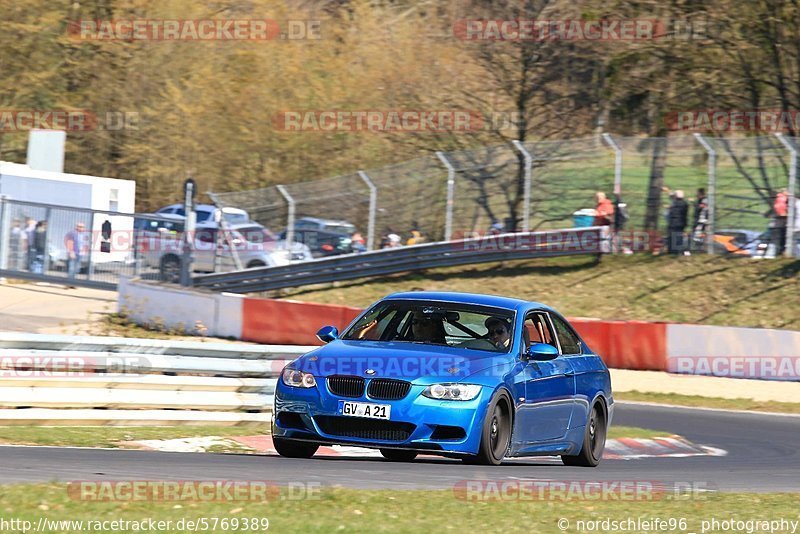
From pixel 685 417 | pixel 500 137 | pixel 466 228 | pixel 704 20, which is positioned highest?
pixel 704 20

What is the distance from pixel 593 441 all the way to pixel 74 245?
1872 centimetres

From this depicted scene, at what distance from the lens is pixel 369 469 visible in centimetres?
881

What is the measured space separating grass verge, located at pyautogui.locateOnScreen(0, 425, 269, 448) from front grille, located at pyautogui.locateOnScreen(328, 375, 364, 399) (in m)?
2.25

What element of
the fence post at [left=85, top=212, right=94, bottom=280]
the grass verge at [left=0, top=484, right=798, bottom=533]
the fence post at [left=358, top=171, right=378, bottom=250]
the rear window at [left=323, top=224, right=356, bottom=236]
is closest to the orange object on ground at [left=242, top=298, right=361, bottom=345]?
the fence post at [left=85, top=212, right=94, bottom=280]

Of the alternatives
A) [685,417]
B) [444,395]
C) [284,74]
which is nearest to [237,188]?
[284,74]

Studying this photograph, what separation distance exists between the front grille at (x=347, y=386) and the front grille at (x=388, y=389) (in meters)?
0.08

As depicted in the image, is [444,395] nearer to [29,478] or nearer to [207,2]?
[29,478]

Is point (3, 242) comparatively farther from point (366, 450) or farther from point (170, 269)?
point (366, 450)

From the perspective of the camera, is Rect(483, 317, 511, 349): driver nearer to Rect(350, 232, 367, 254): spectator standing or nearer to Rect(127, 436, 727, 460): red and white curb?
Rect(127, 436, 727, 460): red and white curb

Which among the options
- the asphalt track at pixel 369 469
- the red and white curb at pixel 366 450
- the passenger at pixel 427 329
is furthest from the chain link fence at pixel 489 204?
the passenger at pixel 427 329

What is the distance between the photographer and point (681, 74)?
103ft

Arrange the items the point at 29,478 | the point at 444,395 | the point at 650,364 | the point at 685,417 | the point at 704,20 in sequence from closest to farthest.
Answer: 1. the point at 29,478
2. the point at 444,395
3. the point at 685,417
4. the point at 650,364
5. the point at 704,20

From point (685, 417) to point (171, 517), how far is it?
1282 centimetres

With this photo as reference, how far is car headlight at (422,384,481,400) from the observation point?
8.93m
